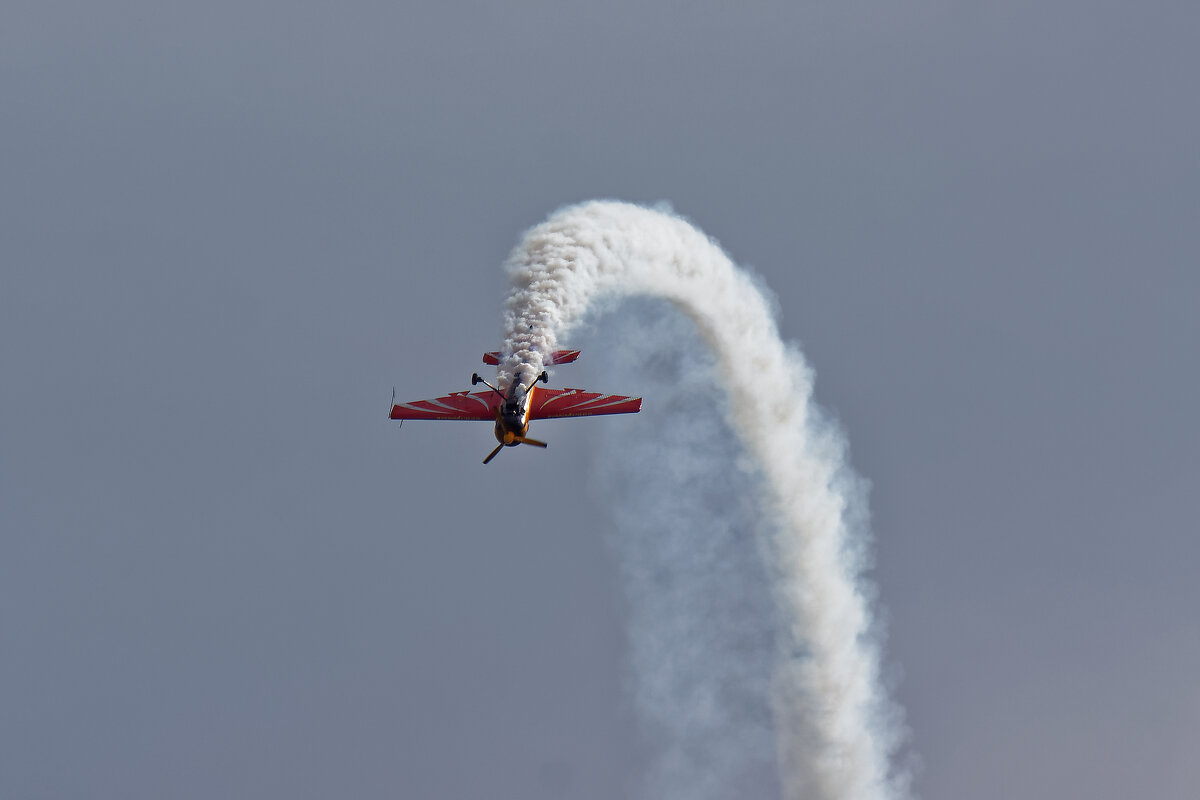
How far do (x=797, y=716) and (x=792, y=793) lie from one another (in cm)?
390

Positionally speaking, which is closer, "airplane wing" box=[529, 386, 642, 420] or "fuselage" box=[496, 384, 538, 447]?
"fuselage" box=[496, 384, 538, 447]

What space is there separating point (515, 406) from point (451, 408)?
4.78m

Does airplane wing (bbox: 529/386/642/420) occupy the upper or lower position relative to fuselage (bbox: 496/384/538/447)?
upper

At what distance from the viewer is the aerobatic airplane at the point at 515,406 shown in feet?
300

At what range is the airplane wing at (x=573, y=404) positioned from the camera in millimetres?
94000

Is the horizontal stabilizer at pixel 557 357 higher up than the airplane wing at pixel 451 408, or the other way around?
the horizontal stabilizer at pixel 557 357

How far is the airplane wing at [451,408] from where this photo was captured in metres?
94.4

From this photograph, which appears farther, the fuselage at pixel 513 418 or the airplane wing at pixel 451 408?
the airplane wing at pixel 451 408

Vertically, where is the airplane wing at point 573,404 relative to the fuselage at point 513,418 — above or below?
above

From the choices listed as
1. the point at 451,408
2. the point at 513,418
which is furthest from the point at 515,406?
the point at 451,408

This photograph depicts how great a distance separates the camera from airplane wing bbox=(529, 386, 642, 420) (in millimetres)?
94000

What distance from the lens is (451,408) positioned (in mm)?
95312

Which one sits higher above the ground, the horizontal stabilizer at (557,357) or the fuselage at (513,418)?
the horizontal stabilizer at (557,357)

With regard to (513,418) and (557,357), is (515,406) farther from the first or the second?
(557,357)
